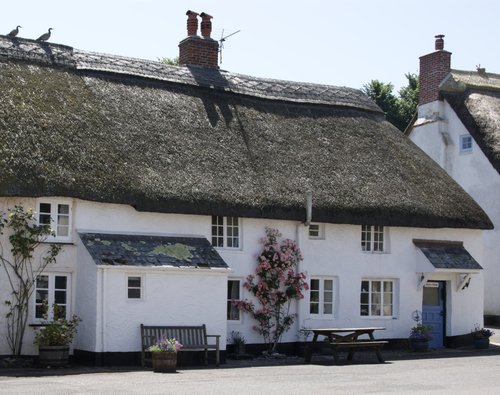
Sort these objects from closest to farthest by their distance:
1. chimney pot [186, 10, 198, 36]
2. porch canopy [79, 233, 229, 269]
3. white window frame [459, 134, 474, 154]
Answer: porch canopy [79, 233, 229, 269] < chimney pot [186, 10, 198, 36] < white window frame [459, 134, 474, 154]

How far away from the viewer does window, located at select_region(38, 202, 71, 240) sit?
21547 mm

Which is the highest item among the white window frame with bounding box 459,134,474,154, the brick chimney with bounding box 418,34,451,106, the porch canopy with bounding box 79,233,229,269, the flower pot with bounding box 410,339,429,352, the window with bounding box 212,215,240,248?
the brick chimney with bounding box 418,34,451,106

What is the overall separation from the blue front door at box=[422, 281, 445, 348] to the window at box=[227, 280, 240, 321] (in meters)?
6.51

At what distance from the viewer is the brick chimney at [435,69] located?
36.2 meters

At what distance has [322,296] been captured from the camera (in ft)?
84.6

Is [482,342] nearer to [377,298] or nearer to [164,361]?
[377,298]

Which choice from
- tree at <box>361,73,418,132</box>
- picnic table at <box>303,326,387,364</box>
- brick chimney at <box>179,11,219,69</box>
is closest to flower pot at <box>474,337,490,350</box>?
picnic table at <box>303,326,387,364</box>

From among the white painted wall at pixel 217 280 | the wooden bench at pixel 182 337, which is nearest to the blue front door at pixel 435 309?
the white painted wall at pixel 217 280

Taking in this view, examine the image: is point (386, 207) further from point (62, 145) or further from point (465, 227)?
point (62, 145)

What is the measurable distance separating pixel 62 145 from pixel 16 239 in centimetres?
254

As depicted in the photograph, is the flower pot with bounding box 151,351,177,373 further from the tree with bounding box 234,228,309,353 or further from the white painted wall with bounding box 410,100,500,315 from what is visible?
the white painted wall with bounding box 410,100,500,315

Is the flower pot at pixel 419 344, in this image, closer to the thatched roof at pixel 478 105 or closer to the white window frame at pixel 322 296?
the white window frame at pixel 322 296

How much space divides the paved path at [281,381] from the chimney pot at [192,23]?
37.8 ft

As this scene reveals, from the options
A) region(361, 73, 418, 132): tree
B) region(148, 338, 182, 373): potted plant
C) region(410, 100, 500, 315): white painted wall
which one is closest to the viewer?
region(148, 338, 182, 373): potted plant
